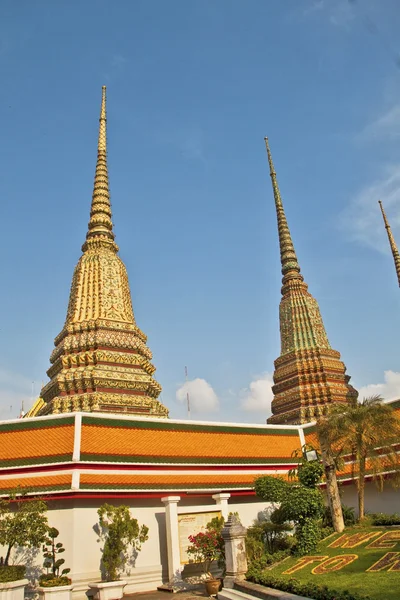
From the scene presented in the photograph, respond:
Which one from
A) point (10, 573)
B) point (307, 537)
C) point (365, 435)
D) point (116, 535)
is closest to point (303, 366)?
point (365, 435)

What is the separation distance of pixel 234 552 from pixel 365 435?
6627 mm

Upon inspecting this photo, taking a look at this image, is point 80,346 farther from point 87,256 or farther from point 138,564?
point 138,564

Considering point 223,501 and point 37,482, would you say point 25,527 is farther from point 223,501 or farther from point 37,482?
point 223,501

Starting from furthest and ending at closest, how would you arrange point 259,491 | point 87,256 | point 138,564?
point 87,256
point 259,491
point 138,564

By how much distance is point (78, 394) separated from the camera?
22.8 metres

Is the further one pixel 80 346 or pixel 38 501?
pixel 80 346

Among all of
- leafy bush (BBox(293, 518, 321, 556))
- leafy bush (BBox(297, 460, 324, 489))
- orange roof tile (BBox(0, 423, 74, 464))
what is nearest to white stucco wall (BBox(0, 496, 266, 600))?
orange roof tile (BBox(0, 423, 74, 464))

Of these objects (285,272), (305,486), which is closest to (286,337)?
(285,272)

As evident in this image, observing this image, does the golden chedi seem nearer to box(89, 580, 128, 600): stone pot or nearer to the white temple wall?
the white temple wall

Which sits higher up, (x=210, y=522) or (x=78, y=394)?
(x=78, y=394)

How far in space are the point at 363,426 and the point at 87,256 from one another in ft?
55.6

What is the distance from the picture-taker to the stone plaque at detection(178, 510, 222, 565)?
1499 centimetres

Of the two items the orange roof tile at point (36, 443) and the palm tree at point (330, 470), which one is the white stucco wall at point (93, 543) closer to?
the orange roof tile at point (36, 443)

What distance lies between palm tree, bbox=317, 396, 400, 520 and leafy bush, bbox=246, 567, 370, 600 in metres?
5.78
